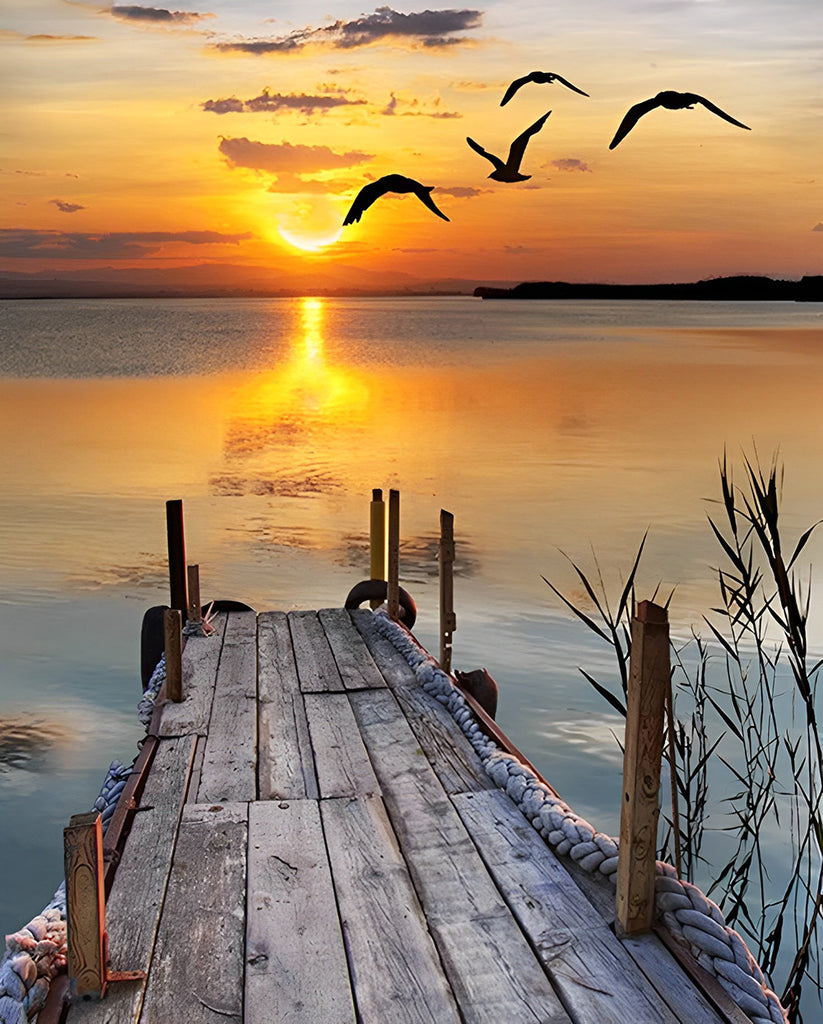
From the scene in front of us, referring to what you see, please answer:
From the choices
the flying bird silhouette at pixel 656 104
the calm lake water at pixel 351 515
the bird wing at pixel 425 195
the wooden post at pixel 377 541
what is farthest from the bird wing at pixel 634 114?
the wooden post at pixel 377 541

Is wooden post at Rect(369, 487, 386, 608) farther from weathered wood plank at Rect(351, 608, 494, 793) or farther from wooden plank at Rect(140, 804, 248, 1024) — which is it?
wooden plank at Rect(140, 804, 248, 1024)

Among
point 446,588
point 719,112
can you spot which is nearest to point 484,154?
point 719,112

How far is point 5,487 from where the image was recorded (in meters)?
19.8

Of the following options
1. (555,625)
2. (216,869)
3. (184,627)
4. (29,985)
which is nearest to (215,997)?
(29,985)

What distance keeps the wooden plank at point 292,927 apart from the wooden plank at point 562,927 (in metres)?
0.75

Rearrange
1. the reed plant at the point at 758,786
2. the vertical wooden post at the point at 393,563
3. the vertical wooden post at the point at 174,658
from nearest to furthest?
the reed plant at the point at 758,786
the vertical wooden post at the point at 174,658
the vertical wooden post at the point at 393,563

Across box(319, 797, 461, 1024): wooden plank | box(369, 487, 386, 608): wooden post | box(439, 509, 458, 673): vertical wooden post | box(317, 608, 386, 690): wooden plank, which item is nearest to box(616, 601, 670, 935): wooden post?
box(319, 797, 461, 1024): wooden plank

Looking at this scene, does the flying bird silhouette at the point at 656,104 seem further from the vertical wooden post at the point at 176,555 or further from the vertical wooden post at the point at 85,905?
the vertical wooden post at the point at 176,555

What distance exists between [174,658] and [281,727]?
92 cm

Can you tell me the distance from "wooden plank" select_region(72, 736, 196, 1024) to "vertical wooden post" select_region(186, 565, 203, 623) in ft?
10.4

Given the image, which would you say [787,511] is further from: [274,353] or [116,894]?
[274,353]

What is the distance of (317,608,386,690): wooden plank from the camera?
25.2 ft

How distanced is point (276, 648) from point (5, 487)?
13.0 meters

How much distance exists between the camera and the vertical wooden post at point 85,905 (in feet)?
11.5
